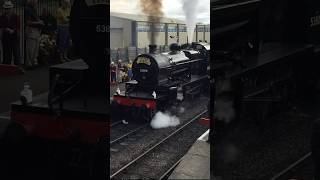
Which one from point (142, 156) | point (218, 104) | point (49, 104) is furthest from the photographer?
point (49, 104)

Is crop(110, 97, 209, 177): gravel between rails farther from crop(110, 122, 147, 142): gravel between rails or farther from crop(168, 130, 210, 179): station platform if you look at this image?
crop(168, 130, 210, 179): station platform

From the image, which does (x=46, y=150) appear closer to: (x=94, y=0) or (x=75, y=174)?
(x=75, y=174)

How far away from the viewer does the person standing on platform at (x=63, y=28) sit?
2.45 metres

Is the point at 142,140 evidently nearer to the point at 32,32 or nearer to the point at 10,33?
the point at 32,32

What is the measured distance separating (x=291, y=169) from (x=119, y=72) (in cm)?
114

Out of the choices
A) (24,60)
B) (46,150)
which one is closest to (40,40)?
(24,60)

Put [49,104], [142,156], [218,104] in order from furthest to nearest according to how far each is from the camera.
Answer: [49,104] < [142,156] < [218,104]

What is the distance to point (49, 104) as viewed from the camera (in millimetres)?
2543

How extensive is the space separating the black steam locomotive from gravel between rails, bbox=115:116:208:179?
0.19m

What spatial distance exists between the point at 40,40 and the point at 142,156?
1.08 metres

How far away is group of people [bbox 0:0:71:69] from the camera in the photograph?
2.49m

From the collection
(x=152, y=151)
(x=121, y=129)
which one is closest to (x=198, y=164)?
(x=152, y=151)

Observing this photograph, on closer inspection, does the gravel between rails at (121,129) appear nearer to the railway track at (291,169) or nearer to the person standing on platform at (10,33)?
the railway track at (291,169)

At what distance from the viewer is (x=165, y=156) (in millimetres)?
2152
